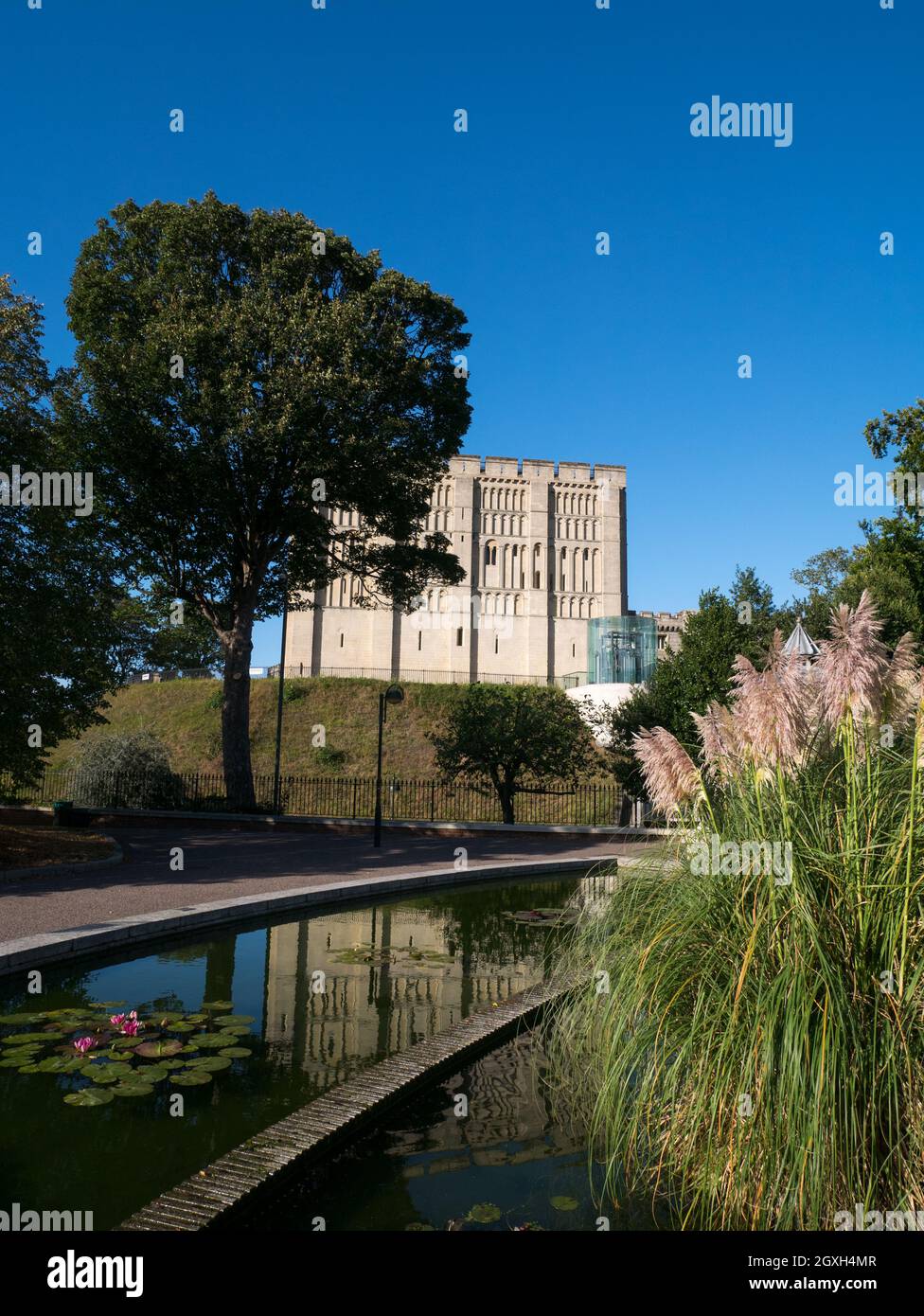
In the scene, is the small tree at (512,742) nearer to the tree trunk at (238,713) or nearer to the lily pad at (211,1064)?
the tree trunk at (238,713)

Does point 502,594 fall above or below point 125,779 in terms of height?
above

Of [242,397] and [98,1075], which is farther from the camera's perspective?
[242,397]

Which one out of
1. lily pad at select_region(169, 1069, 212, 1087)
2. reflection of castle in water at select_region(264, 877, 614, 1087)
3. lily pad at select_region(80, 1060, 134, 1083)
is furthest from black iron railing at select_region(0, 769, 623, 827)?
lily pad at select_region(169, 1069, 212, 1087)

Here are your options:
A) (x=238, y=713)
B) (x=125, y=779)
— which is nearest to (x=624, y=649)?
(x=238, y=713)

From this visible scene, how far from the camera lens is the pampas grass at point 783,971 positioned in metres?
2.95

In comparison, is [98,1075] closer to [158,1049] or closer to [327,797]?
[158,1049]

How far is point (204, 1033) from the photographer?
5844 mm

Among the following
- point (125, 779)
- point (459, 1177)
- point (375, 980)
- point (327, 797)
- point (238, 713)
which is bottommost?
point (327, 797)

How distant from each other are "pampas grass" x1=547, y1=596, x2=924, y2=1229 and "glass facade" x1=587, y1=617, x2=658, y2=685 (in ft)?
181

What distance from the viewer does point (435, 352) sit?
23.5 metres

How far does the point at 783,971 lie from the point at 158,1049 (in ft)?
13.6

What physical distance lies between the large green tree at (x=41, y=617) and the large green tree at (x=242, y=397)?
17.6 feet

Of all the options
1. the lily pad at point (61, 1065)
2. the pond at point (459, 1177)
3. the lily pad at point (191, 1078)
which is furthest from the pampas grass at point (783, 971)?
the lily pad at point (61, 1065)

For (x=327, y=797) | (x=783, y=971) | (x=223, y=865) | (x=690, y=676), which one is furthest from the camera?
(x=327, y=797)
